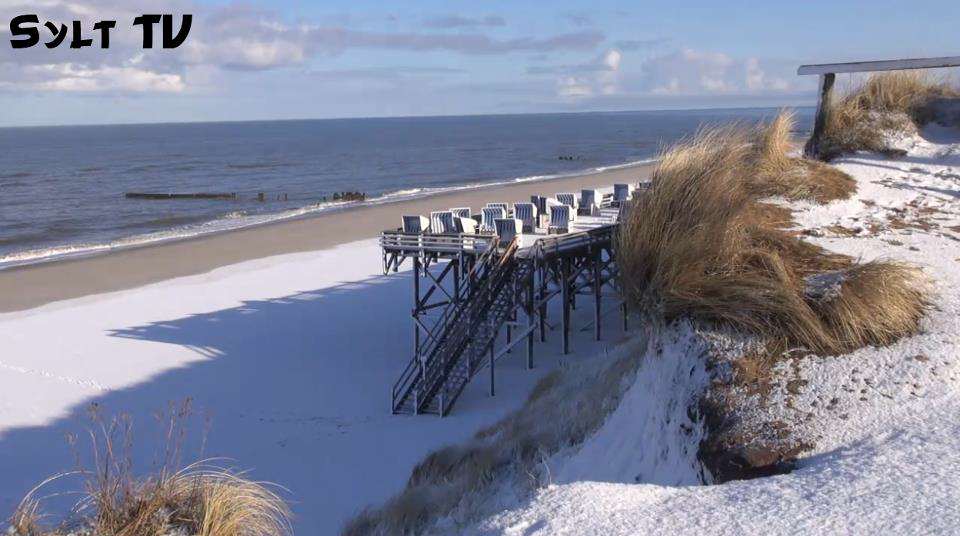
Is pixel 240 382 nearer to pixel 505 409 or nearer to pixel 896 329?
pixel 505 409

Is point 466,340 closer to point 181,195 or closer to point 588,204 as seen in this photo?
point 588,204

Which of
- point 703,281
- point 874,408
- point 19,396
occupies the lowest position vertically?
point 19,396

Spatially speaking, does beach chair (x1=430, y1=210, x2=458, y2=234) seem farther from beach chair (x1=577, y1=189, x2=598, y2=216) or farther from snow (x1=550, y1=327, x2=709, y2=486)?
snow (x1=550, y1=327, x2=709, y2=486)

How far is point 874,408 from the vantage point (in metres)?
7.51

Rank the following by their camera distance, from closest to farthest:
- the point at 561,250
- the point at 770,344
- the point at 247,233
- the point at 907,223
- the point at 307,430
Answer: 1. the point at 770,344
2. the point at 907,223
3. the point at 307,430
4. the point at 561,250
5. the point at 247,233

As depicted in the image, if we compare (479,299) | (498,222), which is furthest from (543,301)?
(479,299)

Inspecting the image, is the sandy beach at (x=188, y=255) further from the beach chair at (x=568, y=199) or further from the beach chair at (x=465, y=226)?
the beach chair at (x=465, y=226)

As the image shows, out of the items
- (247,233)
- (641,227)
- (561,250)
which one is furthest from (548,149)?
(641,227)

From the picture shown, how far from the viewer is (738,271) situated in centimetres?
917

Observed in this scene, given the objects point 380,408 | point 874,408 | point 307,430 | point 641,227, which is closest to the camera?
point 874,408

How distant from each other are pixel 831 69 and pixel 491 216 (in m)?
7.69

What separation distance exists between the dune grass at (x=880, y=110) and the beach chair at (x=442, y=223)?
24.9 feet

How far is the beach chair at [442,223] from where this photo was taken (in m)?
19.7

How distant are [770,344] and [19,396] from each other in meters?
15.6
